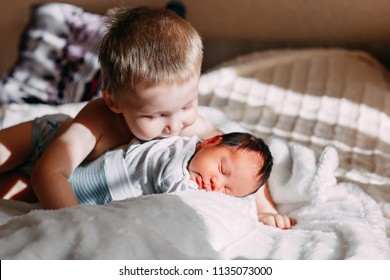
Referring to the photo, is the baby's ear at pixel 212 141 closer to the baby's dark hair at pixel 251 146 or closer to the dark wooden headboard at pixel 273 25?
the baby's dark hair at pixel 251 146

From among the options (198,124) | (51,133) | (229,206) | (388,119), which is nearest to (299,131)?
(388,119)

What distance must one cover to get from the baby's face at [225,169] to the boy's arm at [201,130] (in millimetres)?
142

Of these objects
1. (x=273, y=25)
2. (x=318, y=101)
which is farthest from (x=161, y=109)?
(x=273, y=25)

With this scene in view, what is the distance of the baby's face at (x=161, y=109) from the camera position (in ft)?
4.00

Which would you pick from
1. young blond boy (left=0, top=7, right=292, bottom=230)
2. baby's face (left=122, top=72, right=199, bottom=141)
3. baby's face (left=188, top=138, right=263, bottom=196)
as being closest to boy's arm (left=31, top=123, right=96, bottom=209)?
young blond boy (left=0, top=7, right=292, bottom=230)

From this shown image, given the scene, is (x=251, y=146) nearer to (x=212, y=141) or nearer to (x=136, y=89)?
(x=212, y=141)

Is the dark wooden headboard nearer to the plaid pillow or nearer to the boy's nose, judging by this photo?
the plaid pillow

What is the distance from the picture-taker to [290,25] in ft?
7.61

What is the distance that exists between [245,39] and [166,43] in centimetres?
118

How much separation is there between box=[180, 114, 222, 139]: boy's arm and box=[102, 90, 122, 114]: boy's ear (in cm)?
21

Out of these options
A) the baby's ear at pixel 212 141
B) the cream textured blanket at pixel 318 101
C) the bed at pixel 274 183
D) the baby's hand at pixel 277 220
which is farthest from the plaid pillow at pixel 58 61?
the baby's hand at pixel 277 220

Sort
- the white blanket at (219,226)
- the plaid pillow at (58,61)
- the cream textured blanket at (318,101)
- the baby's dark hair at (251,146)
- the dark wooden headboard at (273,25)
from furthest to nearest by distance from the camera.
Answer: the dark wooden headboard at (273,25) → the plaid pillow at (58,61) → the cream textured blanket at (318,101) → the baby's dark hair at (251,146) → the white blanket at (219,226)
